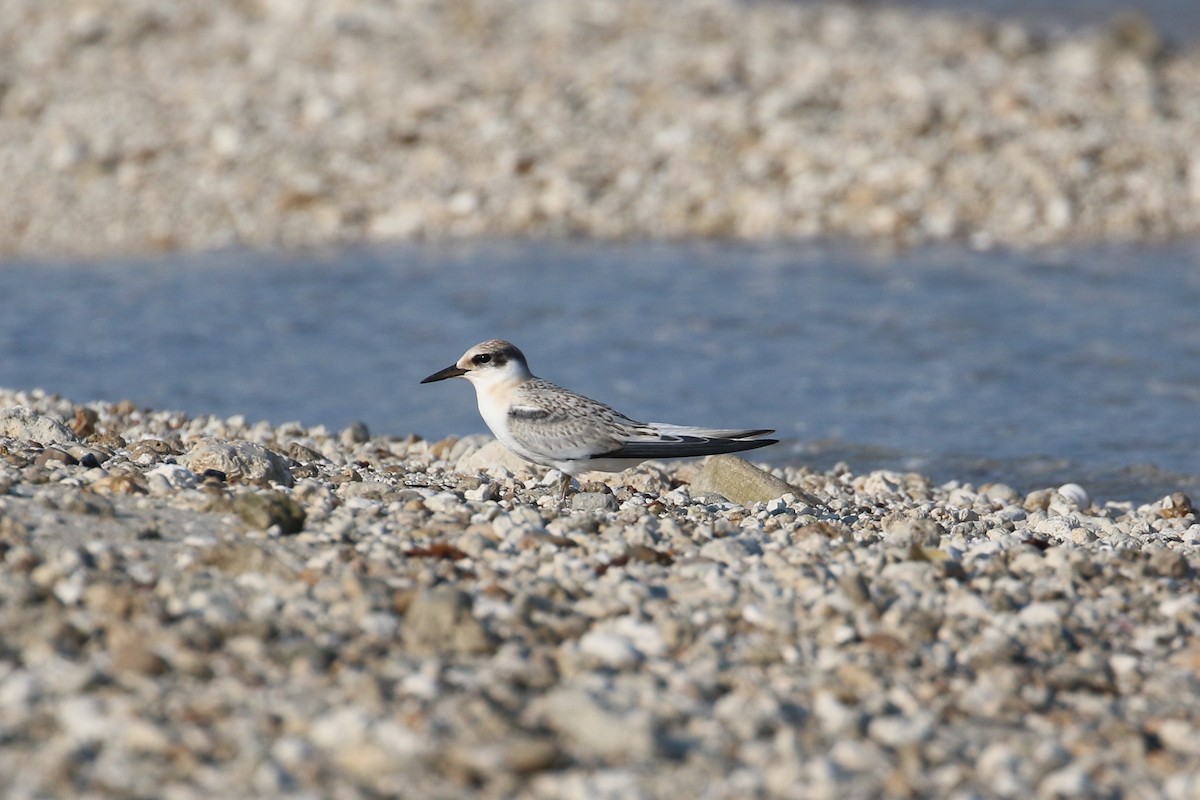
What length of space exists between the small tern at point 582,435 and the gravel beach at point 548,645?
33 cm

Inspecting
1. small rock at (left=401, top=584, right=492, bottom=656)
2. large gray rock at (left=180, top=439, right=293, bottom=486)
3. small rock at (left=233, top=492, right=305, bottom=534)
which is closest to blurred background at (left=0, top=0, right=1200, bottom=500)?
large gray rock at (left=180, top=439, right=293, bottom=486)

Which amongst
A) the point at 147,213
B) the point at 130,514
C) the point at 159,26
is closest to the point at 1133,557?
the point at 130,514

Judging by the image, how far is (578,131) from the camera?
576 inches

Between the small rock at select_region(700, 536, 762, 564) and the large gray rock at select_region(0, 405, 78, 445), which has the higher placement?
the large gray rock at select_region(0, 405, 78, 445)

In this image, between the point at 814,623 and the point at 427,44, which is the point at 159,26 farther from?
the point at 814,623

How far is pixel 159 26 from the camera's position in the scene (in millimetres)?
17000

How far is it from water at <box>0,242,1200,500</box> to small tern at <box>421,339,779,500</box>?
2356 mm

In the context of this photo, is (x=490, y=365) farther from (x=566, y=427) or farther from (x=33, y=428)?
(x=33, y=428)

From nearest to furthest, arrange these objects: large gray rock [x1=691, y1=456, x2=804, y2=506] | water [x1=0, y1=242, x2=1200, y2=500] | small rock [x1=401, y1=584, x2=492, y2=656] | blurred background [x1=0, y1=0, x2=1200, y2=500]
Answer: small rock [x1=401, y1=584, x2=492, y2=656] → large gray rock [x1=691, y1=456, x2=804, y2=506] → water [x1=0, y1=242, x2=1200, y2=500] → blurred background [x1=0, y1=0, x2=1200, y2=500]

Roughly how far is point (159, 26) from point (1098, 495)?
1228 cm

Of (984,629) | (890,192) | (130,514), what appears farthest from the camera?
(890,192)

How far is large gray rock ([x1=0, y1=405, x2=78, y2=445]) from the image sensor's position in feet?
21.7

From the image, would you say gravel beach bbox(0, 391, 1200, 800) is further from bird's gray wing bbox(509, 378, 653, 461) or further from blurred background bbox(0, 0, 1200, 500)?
blurred background bbox(0, 0, 1200, 500)

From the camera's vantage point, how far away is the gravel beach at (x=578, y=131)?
45.4ft
